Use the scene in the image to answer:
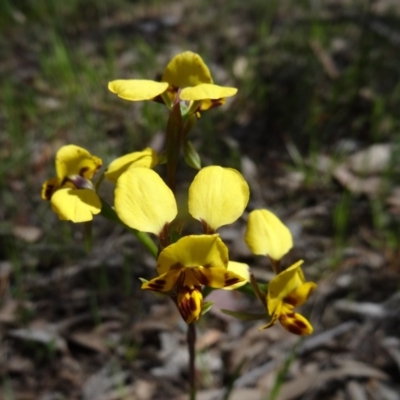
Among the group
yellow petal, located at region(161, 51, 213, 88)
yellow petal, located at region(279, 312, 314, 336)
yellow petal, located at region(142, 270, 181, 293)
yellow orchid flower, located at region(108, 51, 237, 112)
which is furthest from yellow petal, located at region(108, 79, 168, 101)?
yellow petal, located at region(279, 312, 314, 336)

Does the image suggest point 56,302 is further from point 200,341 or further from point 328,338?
point 328,338

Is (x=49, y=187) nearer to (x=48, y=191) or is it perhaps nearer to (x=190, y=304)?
(x=48, y=191)

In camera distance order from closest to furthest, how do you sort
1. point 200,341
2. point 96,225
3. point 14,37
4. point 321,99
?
point 200,341 → point 96,225 → point 321,99 → point 14,37

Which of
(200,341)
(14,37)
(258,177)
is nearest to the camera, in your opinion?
(200,341)

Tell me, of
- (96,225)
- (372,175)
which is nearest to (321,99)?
(372,175)

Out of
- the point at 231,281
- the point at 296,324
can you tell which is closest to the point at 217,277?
the point at 231,281

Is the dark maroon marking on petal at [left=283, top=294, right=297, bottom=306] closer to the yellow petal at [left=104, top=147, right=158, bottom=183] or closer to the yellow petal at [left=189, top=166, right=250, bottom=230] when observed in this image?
the yellow petal at [left=189, top=166, right=250, bottom=230]

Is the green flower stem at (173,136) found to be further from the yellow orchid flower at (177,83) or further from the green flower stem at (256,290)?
the green flower stem at (256,290)
